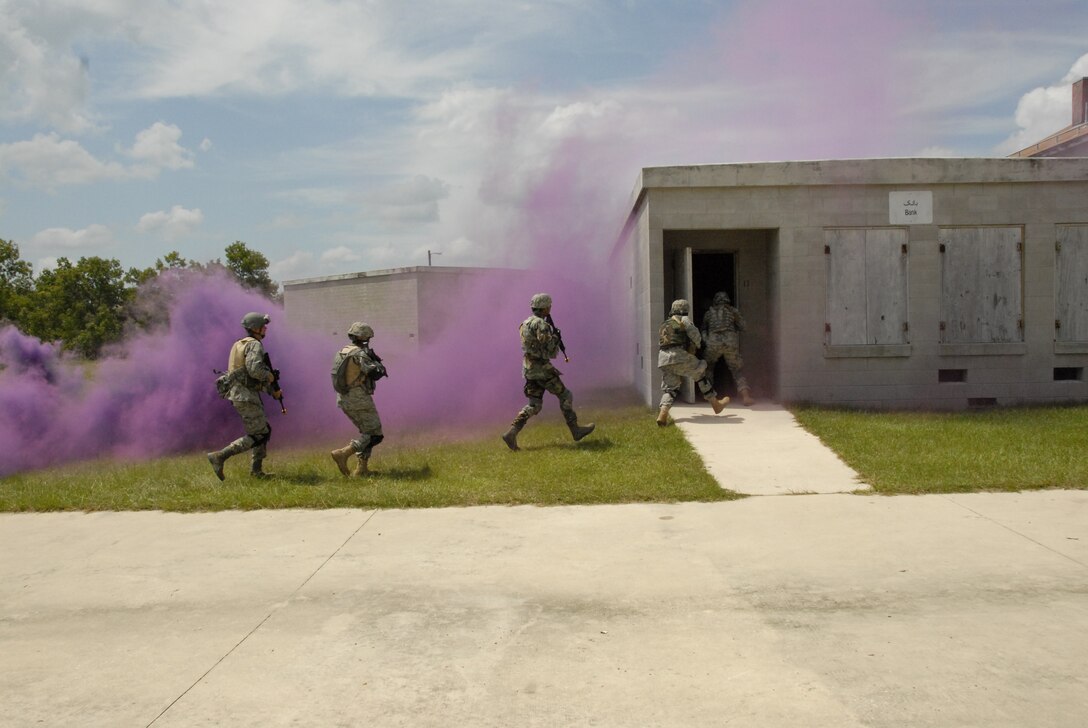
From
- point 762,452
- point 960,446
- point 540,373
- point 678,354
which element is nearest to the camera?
point 960,446

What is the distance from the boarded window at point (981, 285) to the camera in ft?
37.8

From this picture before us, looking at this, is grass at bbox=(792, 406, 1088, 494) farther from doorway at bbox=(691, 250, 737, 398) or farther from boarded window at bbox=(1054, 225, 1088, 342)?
doorway at bbox=(691, 250, 737, 398)

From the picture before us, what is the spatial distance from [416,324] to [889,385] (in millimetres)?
14296

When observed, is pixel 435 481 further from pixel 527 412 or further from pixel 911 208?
pixel 911 208

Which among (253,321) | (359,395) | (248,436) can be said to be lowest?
(248,436)

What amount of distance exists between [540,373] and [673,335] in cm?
210

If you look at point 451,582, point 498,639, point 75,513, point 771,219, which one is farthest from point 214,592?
point 771,219

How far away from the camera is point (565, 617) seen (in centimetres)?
426

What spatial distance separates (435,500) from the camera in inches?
275

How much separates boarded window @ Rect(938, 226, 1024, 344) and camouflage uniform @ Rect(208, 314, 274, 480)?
30.3 feet

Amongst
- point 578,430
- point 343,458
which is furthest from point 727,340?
point 343,458

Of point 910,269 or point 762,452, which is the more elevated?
point 910,269

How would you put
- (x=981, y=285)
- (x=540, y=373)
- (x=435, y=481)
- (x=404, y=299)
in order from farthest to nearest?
(x=404, y=299) → (x=981, y=285) → (x=540, y=373) → (x=435, y=481)

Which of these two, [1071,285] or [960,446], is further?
[1071,285]
